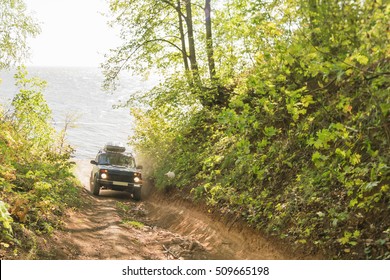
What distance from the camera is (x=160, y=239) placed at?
31.2ft

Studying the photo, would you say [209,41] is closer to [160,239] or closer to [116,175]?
[116,175]

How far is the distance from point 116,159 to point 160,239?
9.20 m

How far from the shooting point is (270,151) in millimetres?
8812

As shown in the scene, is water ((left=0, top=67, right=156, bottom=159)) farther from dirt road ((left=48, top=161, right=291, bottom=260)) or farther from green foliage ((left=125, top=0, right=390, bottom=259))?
green foliage ((left=125, top=0, right=390, bottom=259))

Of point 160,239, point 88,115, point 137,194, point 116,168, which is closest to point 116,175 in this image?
point 116,168

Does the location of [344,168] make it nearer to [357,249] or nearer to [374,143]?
[374,143]

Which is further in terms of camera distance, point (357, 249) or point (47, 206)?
point (47, 206)

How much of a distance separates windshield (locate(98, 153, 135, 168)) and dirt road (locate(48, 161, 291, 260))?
17.2ft

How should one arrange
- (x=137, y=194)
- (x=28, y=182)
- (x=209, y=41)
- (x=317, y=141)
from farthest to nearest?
(x=137, y=194), (x=209, y=41), (x=28, y=182), (x=317, y=141)

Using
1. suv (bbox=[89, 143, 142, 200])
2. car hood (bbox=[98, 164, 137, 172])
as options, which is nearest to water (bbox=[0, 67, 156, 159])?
suv (bbox=[89, 143, 142, 200])

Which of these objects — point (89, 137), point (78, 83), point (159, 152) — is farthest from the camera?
point (78, 83)

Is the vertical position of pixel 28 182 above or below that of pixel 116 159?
above

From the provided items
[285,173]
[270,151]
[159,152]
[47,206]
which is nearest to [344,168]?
[285,173]

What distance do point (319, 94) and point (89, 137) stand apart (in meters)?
70.2
